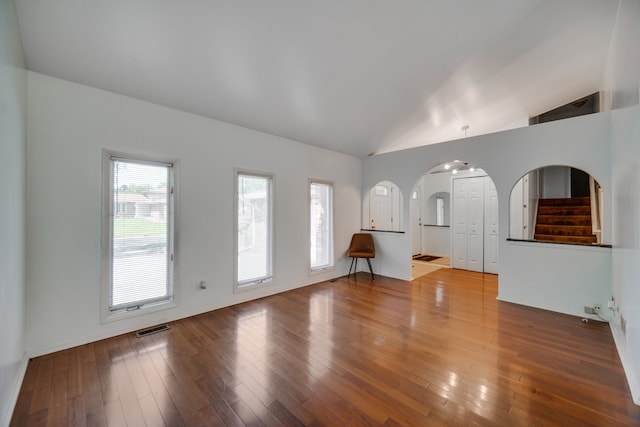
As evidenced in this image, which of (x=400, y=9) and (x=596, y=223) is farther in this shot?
(x=596, y=223)

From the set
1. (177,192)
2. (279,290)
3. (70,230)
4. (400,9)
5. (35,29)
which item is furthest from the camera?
(279,290)

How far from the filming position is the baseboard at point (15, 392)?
5.33 ft

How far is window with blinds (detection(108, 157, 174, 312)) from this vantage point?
9.43 feet

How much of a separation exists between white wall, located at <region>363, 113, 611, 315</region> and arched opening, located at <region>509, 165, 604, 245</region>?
149 cm

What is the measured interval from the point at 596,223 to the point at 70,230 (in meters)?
8.39

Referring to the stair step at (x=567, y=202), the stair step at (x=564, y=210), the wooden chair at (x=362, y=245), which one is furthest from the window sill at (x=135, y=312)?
the stair step at (x=567, y=202)

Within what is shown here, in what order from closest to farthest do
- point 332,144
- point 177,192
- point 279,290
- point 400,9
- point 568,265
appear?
point 400,9, point 177,192, point 568,265, point 279,290, point 332,144

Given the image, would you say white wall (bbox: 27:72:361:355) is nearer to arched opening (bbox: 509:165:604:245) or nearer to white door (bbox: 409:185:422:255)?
white door (bbox: 409:185:422:255)

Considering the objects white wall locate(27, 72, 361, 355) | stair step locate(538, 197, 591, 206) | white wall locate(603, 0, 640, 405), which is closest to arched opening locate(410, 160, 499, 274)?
stair step locate(538, 197, 591, 206)

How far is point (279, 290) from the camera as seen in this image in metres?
4.38

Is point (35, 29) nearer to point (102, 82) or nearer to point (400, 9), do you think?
point (102, 82)

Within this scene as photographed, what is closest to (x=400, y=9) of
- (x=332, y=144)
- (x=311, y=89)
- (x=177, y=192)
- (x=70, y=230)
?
(x=311, y=89)

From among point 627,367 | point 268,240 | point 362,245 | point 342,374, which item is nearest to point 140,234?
point 268,240

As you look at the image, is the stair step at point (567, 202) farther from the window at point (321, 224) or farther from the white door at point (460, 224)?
the window at point (321, 224)
